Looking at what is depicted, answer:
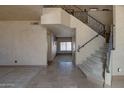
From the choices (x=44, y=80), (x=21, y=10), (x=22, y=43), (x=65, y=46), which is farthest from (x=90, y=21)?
(x=65, y=46)

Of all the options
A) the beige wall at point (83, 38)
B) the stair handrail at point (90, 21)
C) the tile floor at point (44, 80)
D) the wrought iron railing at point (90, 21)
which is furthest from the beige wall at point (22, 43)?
the tile floor at point (44, 80)

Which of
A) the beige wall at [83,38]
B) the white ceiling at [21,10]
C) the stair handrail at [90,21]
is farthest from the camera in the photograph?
the stair handrail at [90,21]

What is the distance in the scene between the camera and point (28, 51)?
38.3 feet

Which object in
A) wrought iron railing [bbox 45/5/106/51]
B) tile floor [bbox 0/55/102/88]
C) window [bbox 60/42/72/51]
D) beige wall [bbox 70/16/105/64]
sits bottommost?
tile floor [bbox 0/55/102/88]

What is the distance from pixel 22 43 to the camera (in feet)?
38.5

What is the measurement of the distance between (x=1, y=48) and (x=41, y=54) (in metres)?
2.34

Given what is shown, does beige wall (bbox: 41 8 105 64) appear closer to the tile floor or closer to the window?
the tile floor

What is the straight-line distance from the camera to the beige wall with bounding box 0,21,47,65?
456 inches

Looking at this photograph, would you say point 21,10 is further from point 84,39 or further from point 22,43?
point 84,39

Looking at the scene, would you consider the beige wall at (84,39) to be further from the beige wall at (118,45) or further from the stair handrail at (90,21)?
the beige wall at (118,45)

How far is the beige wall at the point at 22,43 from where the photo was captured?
1159 cm

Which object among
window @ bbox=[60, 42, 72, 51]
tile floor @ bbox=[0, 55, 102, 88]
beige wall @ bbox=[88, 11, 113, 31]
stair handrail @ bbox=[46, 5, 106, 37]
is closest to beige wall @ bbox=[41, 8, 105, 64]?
stair handrail @ bbox=[46, 5, 106, 37]
